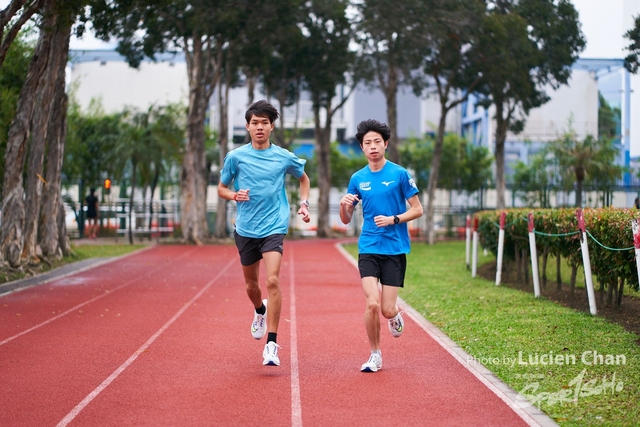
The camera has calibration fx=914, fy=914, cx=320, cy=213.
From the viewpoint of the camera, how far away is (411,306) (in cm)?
1333

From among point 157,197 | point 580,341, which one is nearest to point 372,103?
point 157,197

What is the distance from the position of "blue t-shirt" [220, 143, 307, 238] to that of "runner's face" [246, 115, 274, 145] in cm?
11

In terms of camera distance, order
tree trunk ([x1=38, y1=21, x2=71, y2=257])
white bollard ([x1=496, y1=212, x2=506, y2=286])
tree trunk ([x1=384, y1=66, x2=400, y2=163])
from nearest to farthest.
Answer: white bollard ([x1=496, y1=212, x2=506, y2=286]), tree trunk ([x1=38, y1=21, x2=71, y2=257]), tree trunk ([x1=384, y1=66, x2=400, y2=163])

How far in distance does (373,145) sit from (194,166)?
25.0 meters

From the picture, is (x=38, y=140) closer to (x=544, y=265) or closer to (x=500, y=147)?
(x=544, y=265)

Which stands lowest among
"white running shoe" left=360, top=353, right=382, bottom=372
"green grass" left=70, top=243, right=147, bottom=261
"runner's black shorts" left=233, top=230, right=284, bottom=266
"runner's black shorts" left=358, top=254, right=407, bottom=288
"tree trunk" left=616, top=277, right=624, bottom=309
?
"green grass" left=70, top=243, right=147, bottom=261

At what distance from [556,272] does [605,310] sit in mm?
2815

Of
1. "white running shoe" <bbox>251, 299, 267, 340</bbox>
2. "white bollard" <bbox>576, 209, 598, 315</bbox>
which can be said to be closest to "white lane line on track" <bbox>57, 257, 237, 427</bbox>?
"white running shoe" <bbox>251, 299, 267, 340</bbox>

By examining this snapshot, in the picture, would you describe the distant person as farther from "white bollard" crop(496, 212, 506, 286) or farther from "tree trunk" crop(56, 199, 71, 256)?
"white bollard" crop(496, 212, 506, 286)

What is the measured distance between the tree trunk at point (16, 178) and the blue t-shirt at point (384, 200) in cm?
1120

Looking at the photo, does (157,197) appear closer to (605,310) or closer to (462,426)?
(605,310)

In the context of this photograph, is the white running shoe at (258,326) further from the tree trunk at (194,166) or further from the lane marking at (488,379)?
the tree trunk at (194,166)

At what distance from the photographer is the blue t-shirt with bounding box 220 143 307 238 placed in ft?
25.7

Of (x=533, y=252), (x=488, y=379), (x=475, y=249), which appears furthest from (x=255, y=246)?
(x=475, y=249)
